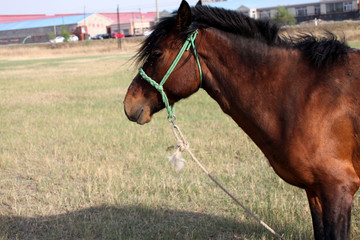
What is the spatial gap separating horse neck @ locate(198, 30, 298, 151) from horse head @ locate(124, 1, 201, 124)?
151mm

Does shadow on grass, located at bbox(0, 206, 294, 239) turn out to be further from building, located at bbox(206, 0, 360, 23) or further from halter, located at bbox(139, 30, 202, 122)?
building, located at bbox(206, 0, 360, 23)

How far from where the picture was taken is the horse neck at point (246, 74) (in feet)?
10.4

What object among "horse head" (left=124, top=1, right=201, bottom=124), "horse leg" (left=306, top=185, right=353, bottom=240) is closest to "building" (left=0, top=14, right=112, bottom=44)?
"horse head" (left=124, top=1, right=201, bottom=124)

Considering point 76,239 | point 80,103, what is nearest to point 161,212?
point 76,239

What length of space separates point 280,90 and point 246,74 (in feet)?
1.04

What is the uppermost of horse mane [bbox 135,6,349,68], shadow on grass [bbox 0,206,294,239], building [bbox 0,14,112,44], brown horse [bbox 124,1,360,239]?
building [bbox 0,14,112,44]

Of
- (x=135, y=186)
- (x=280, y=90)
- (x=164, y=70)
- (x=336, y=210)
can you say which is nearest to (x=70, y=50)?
(x=135, y=186)

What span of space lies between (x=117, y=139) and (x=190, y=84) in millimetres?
5466

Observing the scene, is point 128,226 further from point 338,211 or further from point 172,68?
point 338,211

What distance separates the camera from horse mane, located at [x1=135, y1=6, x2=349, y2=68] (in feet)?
10.5

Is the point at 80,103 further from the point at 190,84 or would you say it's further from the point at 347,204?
the point at 347,204

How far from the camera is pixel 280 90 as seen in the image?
3.14 meters

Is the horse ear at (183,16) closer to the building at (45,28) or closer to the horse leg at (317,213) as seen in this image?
the horse leg at (317,213)

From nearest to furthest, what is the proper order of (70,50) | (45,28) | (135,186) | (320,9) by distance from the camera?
(135,186)
(70,50)
(320,9)
(45,28)
